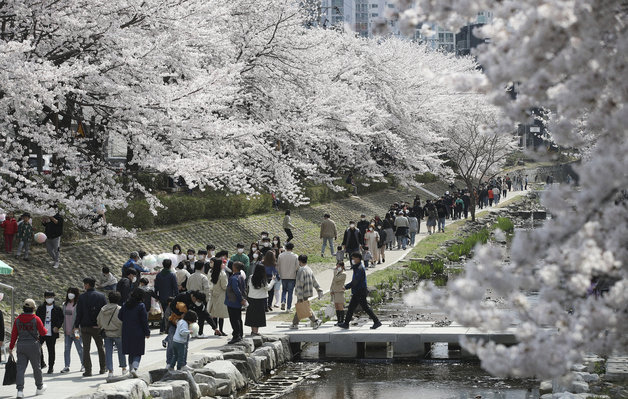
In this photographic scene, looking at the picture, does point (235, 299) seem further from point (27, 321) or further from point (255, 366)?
point (27, 321)

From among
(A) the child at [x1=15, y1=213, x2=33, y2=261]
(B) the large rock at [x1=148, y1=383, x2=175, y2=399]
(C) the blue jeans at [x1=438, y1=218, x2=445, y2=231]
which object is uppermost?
(C) the blue jeans at [x1=438, y1=218, x2=445, y2=231]

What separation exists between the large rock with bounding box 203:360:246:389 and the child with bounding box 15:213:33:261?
7.01 meters

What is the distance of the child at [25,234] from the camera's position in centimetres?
1830

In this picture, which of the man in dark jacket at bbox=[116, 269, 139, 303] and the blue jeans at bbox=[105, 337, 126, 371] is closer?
the blue jeans at bbox=[105, 337, 126, 371]

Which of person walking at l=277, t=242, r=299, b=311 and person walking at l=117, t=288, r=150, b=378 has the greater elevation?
person walking at l=277, t=242, r=299, b=311

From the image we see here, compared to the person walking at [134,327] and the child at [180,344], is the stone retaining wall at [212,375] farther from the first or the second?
the person walking at [134,327]

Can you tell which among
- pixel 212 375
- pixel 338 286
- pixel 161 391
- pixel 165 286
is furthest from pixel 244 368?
pixel 338 286

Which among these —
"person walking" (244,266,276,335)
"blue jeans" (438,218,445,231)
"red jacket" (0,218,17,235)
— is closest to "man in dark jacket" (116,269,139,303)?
"person walking" (244,266,276,335)

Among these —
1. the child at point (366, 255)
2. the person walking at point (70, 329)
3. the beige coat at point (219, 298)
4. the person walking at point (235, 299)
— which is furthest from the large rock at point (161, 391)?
the child at point (366, 255)

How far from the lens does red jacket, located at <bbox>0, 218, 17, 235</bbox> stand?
727 inches

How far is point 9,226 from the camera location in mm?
18516

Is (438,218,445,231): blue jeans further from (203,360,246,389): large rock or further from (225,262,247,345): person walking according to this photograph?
(203,360,246,389): large rock

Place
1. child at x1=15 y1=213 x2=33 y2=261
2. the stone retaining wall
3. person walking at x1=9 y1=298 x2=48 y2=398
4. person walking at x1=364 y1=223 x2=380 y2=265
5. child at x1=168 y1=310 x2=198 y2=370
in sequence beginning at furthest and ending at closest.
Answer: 1. person walking at x1=364 y1=223 x2=380 y2=265
2. child at x1=15 y1=213 x2=33 y2=261
3. child at x1=168 y1=310 x2=198 y2=370
4. person walking at x1=9 y1=298 x2=48 y2=398
5. the stone retaining wall

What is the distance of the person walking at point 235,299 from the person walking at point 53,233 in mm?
5382
